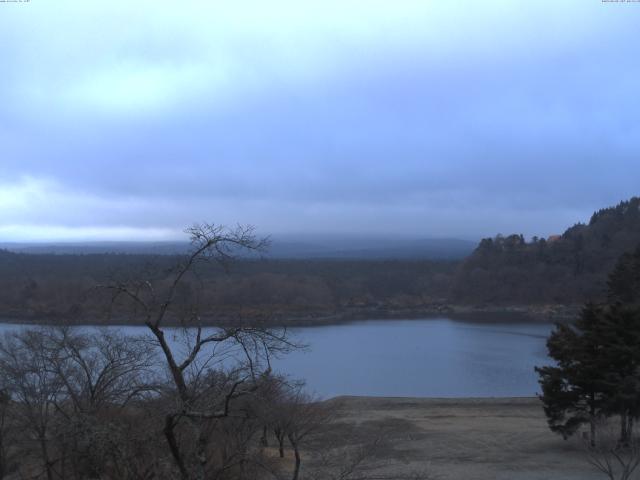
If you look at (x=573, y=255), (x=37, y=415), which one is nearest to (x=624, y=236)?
(x=573, y=255)

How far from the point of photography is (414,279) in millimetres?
71688

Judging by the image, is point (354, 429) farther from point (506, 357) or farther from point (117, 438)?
point (506, 357)

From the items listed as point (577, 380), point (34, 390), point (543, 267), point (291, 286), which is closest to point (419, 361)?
point (577, 380)

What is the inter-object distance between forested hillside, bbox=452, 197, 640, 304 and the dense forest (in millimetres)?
98

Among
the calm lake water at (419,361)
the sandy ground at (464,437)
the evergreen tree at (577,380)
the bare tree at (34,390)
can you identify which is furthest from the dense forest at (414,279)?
the bare tree at (34,390)

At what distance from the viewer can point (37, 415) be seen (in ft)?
33.4

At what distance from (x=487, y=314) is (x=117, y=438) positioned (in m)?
56.5

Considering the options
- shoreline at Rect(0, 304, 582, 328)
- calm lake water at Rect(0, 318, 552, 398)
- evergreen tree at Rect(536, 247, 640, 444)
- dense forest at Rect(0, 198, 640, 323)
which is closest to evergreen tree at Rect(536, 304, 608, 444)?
evergreen tree at Rect(536, 247, 640, 444)

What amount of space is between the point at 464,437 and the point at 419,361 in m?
16.3

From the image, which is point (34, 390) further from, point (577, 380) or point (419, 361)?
point (419, 361)

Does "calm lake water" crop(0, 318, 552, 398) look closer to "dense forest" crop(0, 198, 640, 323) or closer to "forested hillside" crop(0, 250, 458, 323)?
"forested hillside" crop(0, 250, 458, 323)

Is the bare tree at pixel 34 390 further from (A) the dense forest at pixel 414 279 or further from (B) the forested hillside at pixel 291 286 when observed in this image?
(A) the dense forest at pixel 414 279

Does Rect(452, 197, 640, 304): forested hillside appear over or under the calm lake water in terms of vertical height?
over

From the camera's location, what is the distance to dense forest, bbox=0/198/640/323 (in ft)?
172
